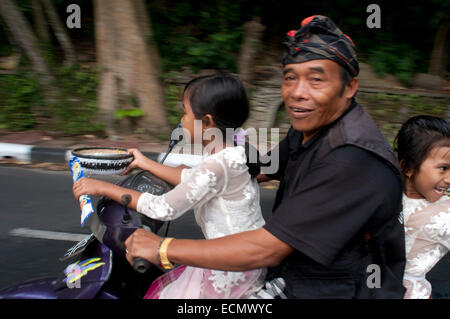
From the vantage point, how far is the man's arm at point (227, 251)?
1329 millimetres

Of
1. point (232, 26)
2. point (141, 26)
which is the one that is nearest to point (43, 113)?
point (141, 26)

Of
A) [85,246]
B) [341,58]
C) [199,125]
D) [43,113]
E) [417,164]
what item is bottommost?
[43,113]

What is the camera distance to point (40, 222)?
11.9 ft

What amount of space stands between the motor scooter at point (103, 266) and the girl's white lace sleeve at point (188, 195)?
0.27ft

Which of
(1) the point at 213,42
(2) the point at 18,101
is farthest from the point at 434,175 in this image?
(2) the point at 18,101

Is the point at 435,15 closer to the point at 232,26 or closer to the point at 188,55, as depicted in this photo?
the point at 232,26

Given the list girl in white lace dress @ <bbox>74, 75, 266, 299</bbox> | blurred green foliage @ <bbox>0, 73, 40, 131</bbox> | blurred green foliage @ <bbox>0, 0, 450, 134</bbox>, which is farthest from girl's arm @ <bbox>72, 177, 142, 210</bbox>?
blurred green foliage @ <bbox>0, 73, 40, 131</bbox>

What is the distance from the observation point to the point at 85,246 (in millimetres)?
1684

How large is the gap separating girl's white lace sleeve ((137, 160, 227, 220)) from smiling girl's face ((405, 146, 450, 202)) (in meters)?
0.71

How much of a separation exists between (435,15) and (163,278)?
288 inches

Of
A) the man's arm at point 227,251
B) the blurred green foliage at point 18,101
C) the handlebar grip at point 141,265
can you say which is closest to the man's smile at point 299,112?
the man's arm at point 227,251

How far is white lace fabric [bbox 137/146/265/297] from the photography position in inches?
61.2

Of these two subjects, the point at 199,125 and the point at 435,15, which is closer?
the point at 199,125

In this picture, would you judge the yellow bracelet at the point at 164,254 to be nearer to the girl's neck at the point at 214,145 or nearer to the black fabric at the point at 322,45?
the girl's neck at the point at 214,145
